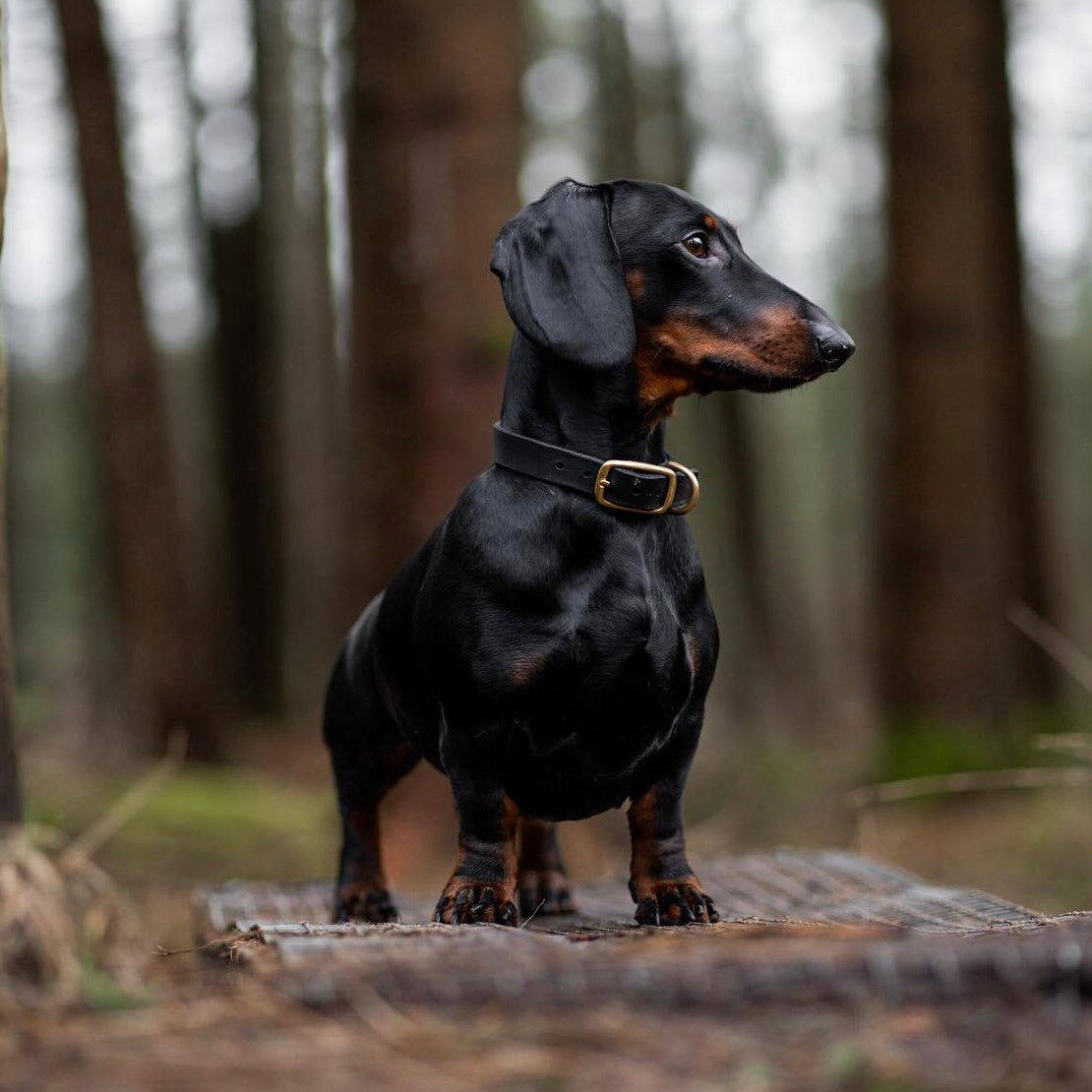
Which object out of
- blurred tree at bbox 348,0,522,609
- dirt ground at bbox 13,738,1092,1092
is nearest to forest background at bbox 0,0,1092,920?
blurred tree at bbox 348,0,522,609

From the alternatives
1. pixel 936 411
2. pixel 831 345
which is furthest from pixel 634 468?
pixel 936 411

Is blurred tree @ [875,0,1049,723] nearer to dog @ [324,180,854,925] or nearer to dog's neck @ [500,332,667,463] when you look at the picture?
dog @ [324,180,854,925]

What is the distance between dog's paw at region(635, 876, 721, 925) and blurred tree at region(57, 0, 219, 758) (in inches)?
306

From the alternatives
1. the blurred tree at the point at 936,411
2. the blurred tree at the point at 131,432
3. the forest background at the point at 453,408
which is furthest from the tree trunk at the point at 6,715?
the blurred tree at the point at 131,432

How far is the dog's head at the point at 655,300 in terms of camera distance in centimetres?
379

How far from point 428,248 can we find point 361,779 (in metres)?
3.68

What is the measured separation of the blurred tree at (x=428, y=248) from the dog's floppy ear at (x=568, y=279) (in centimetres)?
350

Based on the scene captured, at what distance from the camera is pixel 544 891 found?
4.79 meters

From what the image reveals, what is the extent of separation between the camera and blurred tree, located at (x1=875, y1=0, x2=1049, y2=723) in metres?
9.62

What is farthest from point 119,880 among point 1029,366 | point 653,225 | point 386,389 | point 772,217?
point 772,217

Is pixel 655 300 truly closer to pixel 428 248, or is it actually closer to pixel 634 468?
pixel 634 468

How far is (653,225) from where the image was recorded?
398cm

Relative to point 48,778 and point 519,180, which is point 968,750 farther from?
point 48,778

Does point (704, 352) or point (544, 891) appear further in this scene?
point (544, 891)
